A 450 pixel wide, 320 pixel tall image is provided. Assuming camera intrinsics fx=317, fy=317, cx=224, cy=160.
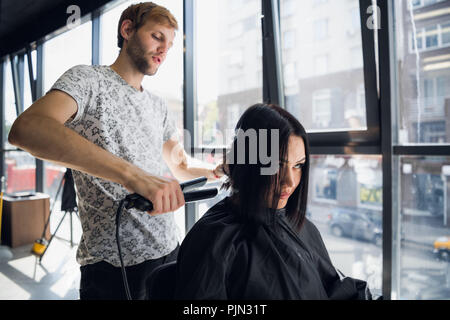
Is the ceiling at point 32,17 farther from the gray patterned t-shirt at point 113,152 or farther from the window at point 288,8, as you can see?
the gray patterned t-shirt at point 113,152

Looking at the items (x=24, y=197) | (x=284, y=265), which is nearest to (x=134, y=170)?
(x=284, y=265)

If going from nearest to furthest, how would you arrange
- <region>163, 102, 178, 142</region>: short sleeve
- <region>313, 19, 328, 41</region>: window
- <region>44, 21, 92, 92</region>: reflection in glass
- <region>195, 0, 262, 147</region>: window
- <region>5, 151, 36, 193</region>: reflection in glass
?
<region>163, 102, 178, 142</region>: short sleeve < <region>313, 19, 328, 41</region>: window < <region>195, 0, 262, 147</region>: window < <region>44, 21, 92, 92</region>: reflection in glass < <region>5, 151, 36, 193</region>: reflection in glass

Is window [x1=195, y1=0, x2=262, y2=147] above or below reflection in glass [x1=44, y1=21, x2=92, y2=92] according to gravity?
below

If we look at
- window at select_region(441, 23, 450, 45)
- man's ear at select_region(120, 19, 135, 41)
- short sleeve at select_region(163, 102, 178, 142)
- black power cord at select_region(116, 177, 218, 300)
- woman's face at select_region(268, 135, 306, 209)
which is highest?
window at select_region(441, 23, 450, 45)

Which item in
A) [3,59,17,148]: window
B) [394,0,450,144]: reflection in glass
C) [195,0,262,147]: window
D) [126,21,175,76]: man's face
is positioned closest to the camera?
[126,21,175,76]: man's face

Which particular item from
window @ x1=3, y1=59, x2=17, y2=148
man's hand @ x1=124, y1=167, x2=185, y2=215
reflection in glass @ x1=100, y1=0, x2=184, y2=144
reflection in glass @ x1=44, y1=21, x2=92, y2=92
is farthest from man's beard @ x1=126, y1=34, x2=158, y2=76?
window @ x1=3, y1=59, x2=17, y2=148

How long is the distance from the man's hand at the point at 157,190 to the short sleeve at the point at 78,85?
0.44m

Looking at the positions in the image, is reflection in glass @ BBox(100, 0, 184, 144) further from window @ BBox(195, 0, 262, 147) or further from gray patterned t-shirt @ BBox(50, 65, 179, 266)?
gray patterned t-shirt @ BBox(50, 65, 179, 266)

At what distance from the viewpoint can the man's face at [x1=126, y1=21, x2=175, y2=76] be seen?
142 centimetres

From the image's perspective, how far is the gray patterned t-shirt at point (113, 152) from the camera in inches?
49.6

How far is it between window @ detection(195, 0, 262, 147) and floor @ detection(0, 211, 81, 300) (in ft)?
6.57

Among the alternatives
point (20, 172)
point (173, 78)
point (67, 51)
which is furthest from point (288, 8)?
point (20, 172)

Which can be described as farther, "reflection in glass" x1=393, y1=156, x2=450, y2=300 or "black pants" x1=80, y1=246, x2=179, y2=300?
"reflection in glass" x1=393, y1=156, x2=450, y2=300
